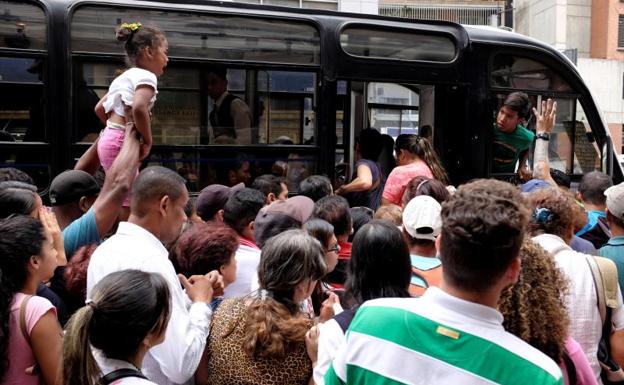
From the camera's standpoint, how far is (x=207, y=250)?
124 inches

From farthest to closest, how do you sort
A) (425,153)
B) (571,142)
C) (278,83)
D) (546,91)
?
(571,142) → (546,91) → (278,83) → (425,153)

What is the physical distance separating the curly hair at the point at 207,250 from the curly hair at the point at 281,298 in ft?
1.30

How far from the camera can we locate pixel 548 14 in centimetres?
3647

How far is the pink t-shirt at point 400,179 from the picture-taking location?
5918 millimetres

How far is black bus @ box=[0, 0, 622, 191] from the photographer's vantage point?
559 cm

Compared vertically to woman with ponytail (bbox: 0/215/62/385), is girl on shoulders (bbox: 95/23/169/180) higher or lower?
higher

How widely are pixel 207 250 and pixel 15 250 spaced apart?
33.1 inches

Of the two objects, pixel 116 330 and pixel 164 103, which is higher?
pixel 164 103

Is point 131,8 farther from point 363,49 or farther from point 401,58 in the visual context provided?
point 401,58

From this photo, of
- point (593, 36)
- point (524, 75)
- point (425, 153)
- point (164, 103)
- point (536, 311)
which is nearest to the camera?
point (536, 311)

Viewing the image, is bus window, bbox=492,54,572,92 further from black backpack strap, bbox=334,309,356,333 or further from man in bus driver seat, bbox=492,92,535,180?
black backpack strap, bbox=334,309,356,333

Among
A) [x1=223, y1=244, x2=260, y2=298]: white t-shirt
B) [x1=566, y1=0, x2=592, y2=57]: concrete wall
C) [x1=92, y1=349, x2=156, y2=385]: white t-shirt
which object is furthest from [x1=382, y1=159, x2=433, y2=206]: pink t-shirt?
[x1=566, y1=0, x2=592, y2=57]: concrete wall

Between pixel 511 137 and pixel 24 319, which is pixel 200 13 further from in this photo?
pixel 24 319

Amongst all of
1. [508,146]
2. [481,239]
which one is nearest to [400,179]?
[508,146]
